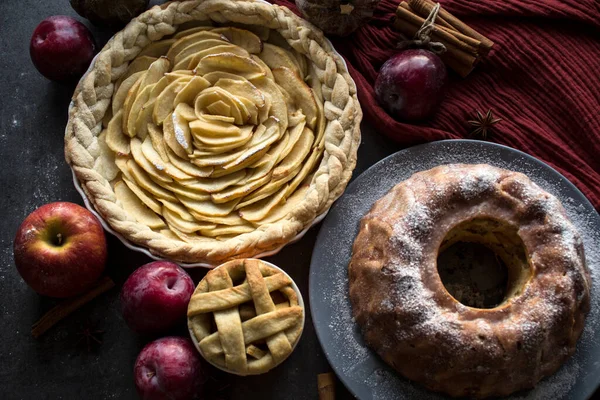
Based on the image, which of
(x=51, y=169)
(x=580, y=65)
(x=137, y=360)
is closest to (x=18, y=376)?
(x=137, y=360)

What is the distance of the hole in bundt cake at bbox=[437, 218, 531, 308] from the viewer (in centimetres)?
199

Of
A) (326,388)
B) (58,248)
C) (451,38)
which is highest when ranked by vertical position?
(451,38)

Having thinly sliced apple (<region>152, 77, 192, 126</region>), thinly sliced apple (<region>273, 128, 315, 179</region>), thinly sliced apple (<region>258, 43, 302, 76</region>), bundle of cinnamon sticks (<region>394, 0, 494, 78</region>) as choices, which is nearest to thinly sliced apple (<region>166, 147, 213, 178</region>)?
thinly sliced apple (<region>152, 77, 192, 126</region>)

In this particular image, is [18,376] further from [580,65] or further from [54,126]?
[580,65]

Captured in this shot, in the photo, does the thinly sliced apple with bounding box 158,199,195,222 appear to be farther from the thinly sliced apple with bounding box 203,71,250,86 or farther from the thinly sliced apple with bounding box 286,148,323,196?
the thinly sliced apple with bounding box 203,71,250,86

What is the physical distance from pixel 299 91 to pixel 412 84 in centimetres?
38

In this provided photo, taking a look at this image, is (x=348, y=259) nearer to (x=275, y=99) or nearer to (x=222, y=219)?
(x=222, y=219)

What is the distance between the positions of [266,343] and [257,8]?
1.13 meters

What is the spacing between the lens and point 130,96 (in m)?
2.13

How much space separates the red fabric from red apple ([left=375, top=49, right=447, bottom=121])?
51mm

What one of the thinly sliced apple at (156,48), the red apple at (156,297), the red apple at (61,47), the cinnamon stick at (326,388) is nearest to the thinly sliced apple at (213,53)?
the thinly sliced apple at (156,48)

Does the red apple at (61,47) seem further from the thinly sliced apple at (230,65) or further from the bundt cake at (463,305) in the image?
the bundt cake at (463,305)

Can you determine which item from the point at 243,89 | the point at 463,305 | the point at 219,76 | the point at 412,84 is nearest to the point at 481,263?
the point at 463,305

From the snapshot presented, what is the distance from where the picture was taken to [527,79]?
7.50ft
